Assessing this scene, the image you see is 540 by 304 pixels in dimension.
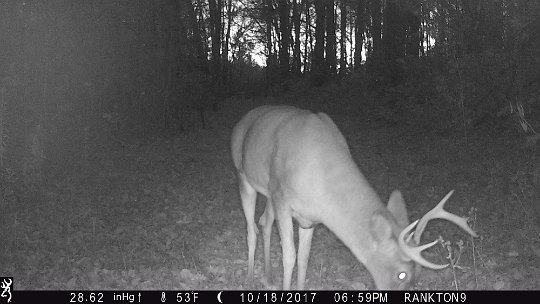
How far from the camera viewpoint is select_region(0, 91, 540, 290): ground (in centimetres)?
667

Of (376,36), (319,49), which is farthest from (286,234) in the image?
(319,49)

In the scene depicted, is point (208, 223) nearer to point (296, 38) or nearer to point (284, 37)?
point (284, 37)

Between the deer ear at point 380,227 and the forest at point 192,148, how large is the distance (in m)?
0.85

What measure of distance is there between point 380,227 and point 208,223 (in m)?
4.88

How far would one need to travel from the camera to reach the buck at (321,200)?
191 inches

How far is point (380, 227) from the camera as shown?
15.9 feet

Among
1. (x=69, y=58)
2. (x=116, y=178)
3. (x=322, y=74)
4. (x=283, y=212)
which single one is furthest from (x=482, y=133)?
(x=322, y=74)

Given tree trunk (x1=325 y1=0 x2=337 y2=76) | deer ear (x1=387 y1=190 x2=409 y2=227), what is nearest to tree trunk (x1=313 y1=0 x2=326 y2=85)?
tree trunk (x1=325 y1=0 x2=337 y2=76)

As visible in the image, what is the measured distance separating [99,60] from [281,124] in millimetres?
11857

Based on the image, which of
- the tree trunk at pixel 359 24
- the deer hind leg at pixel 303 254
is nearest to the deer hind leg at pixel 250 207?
the deer hind leg at pixel 303 254

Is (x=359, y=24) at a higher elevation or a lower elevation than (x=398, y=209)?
higher

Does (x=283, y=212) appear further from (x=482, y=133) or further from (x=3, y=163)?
(x=482, y=133)

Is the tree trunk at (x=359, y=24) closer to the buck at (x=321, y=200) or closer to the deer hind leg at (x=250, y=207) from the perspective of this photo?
the deer hind leg at (x=250, y=207)

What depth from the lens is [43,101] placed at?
41.8ft
